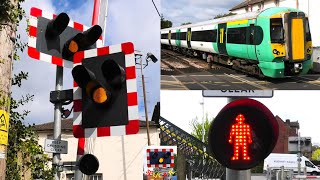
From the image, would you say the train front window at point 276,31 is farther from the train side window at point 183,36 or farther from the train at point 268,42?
the train side window at point 183,36

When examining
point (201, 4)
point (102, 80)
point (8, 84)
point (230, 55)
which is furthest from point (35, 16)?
point (201, 4)

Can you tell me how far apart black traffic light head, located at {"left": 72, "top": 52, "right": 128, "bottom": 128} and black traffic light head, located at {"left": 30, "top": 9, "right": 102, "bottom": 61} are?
1.89 ft

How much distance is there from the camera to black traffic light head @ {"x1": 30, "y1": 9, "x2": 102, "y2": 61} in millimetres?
4188

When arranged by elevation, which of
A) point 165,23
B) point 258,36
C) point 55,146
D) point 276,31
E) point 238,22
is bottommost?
point 55,146

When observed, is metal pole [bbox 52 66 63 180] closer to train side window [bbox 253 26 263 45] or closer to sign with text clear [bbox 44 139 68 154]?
sign with text clear [bbox 44 139 68 154]

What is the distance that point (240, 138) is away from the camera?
3.29m

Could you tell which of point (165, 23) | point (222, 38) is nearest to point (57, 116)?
point (222, 38)

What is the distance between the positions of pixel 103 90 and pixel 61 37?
3.07 feet

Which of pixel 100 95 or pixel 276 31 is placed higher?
pixel 276 31

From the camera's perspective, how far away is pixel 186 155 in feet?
90.4

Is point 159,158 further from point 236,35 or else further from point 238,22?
point 238,22

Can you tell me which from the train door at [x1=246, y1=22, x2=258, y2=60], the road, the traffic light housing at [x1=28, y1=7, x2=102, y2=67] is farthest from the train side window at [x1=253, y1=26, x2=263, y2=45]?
the traffic light housing at [x1=28, y1=7, x2=102, y2=67]

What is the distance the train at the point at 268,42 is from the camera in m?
19.4

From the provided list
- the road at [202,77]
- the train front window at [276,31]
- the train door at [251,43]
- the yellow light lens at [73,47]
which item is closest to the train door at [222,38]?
the road at [202,77]
